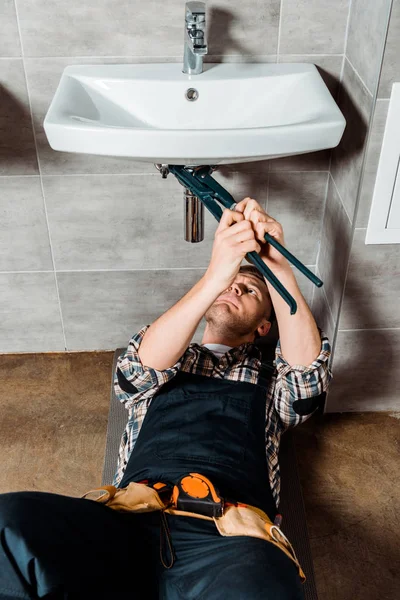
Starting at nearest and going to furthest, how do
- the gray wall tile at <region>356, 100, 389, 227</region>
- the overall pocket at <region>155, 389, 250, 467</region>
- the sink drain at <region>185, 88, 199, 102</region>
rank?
the overall pocket at <region>155, 389, 250, 467</region>
the gray wall tile at <region>356, 100, 389, 227</region>
the sink drain at <region>185, 88, 199, 102</region>

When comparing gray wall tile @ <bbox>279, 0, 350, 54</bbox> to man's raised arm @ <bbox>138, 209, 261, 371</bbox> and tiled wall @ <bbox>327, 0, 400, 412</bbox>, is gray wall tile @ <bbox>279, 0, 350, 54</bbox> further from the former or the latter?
man's raised arm @ <bbox>138, 209, 261, 371</bbox>

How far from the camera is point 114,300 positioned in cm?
234

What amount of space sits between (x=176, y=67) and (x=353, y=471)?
131cm

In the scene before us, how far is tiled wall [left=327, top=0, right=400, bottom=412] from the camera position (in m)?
1.70

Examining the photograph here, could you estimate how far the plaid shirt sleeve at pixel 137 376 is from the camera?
1567 mm

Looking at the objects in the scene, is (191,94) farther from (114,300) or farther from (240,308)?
(114,300)

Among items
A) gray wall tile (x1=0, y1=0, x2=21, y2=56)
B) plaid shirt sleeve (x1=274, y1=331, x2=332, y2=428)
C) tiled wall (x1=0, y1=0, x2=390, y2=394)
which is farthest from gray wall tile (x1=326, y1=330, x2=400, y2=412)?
gray wall tile (x1=0, y1=0, x2=21, y2=56)

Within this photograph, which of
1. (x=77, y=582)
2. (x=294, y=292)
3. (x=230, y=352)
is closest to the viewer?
(x=77, y=582)

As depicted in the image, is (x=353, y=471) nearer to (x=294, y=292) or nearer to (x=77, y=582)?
(x=294, y=292)

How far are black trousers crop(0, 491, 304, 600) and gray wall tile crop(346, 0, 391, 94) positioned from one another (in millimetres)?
1140

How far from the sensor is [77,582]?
1172mm

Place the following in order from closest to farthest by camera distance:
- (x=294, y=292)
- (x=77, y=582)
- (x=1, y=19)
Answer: (x=77, y=582) → (x=294, y=292) → (x=1, y=19)

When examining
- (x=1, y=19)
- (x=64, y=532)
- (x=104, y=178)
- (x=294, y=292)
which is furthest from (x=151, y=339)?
(x=1, y=19)

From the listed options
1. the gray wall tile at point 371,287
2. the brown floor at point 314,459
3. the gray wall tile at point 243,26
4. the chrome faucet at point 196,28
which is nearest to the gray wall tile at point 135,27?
the gray wall tile at point 243,26
